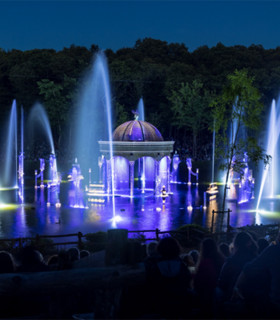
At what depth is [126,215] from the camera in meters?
22.8

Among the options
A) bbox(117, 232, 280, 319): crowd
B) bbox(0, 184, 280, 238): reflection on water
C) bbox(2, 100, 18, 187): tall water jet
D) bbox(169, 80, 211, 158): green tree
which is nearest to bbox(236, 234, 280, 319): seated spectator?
bbox(117, 232, 280, 319): crowd

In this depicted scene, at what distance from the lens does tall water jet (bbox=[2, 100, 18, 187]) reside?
1430 inches

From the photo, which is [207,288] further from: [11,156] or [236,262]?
[11,156]

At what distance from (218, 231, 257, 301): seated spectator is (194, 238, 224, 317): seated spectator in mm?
118

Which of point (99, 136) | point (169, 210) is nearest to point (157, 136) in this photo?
point (169, 210)

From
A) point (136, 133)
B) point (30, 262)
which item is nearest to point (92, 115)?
point (136, 133)

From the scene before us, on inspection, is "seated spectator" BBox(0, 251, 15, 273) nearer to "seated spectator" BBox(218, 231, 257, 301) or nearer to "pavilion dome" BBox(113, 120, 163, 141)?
"seated spectator" BBox(218, 231, 257, 301)

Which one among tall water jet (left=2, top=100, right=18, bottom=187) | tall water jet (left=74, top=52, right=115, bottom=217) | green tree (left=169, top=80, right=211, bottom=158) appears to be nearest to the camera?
tall water jet (left=2, top=100, right=18, bottom=187)

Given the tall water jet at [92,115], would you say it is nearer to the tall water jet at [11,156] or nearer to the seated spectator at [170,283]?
the tall water jet at [11,156]

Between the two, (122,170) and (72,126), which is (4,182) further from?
(72,126)

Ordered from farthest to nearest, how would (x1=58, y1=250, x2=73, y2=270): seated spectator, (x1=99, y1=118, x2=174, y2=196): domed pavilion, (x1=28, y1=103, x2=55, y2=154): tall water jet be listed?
1. (x1=28, y1=103, x2=55, y2=154): tall water jet
2. (x1=99, y1=118, x2=174, y2=196): domed pavilion
3. (x1=58, y1=250, x2=73, y2=270): seated spectator

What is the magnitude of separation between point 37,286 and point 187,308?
1.79 meters

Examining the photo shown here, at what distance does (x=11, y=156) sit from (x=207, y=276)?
4826 centimetres

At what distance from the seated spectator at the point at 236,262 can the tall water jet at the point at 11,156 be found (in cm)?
A: 2914
